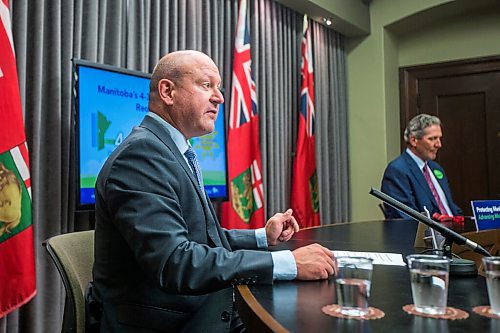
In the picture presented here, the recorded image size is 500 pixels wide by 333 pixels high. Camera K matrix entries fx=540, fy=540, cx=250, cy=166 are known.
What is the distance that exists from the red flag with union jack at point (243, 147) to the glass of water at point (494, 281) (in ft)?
9.41

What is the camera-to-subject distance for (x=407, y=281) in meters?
1.22

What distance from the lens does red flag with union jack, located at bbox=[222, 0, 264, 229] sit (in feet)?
12.5

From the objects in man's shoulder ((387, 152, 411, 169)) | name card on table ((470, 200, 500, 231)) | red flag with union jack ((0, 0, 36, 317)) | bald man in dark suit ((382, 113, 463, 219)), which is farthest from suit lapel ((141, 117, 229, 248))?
man's shoulder ((387, 152, 411, 169))

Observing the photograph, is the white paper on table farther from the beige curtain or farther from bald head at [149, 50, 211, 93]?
the beige curtain

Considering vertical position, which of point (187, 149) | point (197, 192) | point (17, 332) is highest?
point (187, 149)

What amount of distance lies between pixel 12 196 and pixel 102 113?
0.66 meters

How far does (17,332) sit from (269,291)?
5.68 feet

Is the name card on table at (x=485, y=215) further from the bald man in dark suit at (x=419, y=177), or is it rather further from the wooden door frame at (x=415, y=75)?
the wooden door frame at (x=415, y=75)

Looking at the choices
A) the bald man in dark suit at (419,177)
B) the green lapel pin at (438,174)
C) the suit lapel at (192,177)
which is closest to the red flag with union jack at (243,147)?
the bald man in dark suit at (419,177)

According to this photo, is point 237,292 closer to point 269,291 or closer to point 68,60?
point 269,291

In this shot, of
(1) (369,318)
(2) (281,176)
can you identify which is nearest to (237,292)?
(1) (369,318)

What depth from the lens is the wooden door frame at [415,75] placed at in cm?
565

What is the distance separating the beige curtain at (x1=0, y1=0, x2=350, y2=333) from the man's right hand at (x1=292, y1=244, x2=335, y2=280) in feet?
5.43

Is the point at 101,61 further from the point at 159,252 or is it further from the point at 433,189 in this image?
the point at 433,189
